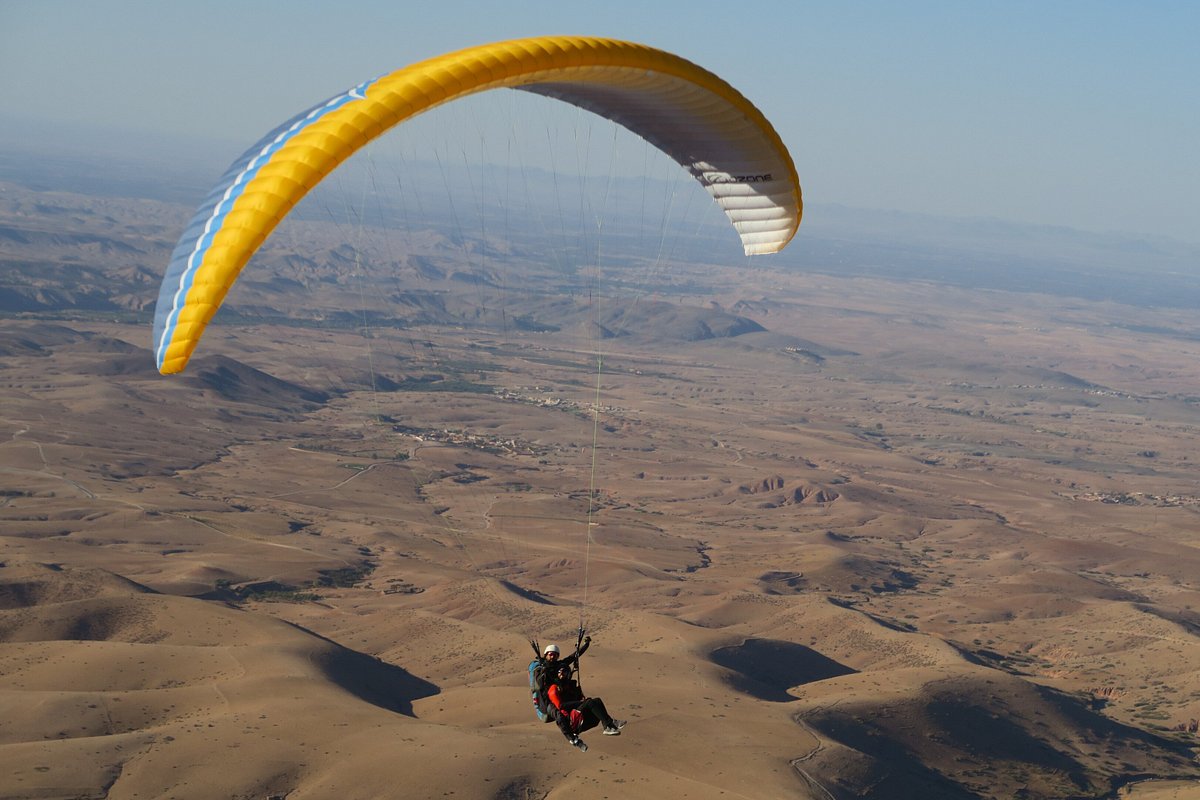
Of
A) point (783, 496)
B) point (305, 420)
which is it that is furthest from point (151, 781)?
point (305, 420)

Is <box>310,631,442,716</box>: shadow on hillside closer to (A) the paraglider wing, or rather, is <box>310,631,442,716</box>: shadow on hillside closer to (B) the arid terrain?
(B) the arid terrain

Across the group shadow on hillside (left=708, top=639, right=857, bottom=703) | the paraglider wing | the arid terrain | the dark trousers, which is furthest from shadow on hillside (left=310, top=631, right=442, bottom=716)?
the paraglider wing

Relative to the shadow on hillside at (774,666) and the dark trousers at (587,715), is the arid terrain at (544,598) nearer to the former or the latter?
the shadow on hillside at (774,666)

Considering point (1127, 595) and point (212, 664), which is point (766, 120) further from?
point (1127, 595)

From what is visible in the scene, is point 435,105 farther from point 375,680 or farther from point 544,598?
point 544,598

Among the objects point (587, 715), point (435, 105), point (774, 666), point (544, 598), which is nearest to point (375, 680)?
point (774, 666)

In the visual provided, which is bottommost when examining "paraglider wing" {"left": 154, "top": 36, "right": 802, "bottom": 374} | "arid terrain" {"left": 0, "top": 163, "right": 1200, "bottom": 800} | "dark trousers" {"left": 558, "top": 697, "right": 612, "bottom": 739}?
"arid terrain" {"left": 0, "top": 163, "right": 1200, "bottom": 800}
